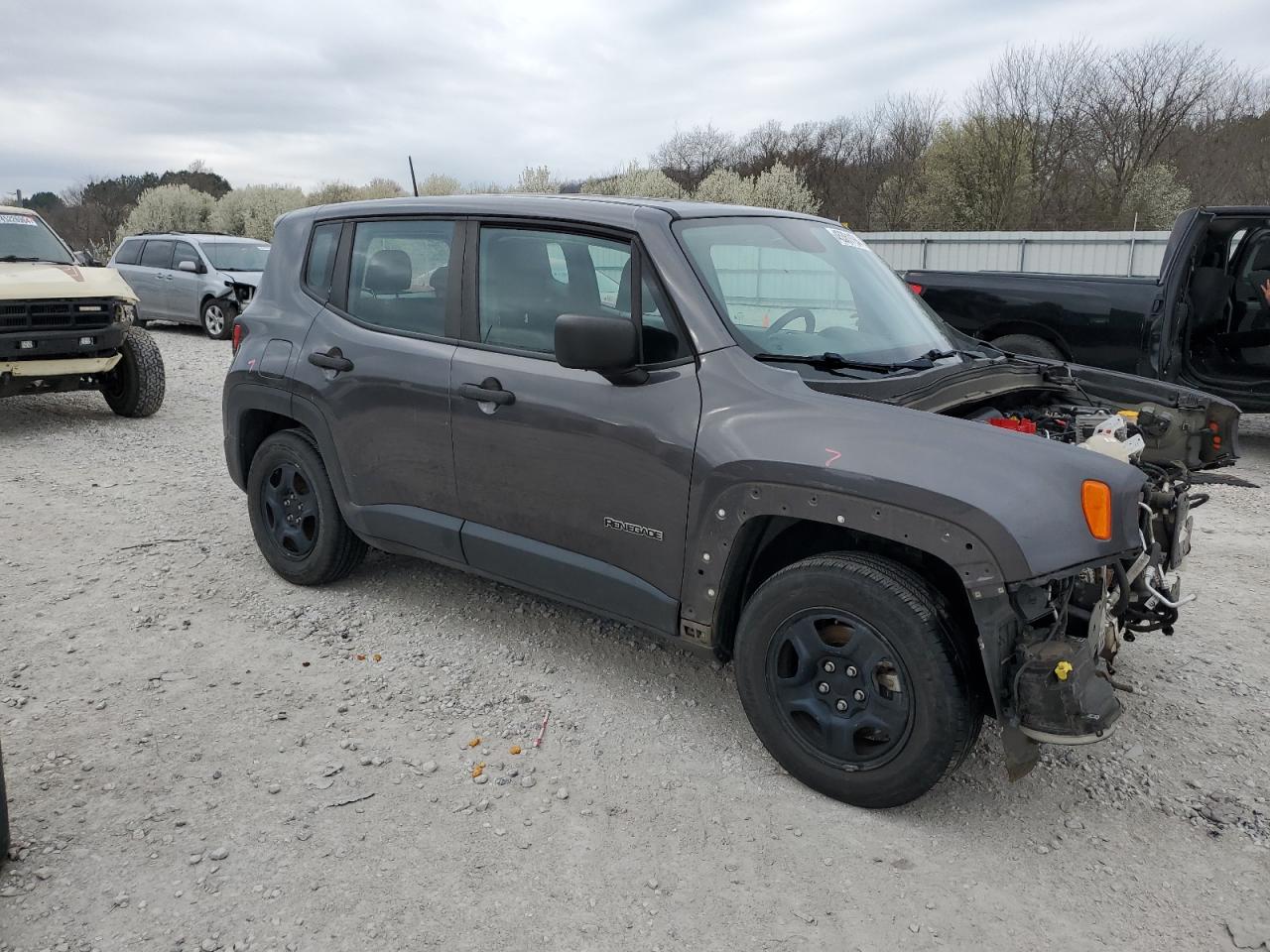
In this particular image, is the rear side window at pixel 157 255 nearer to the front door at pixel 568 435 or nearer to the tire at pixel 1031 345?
the tire at pixel 1031 345

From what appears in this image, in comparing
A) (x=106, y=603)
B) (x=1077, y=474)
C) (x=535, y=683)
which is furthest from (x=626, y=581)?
(x=106, y=603)

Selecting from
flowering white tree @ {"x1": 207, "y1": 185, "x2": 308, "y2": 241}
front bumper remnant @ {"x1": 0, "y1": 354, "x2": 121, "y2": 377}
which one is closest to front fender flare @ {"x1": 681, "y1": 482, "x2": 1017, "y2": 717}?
front bumper remnant @ {"x1": 0, "y1": 354, "x2": 121, "y2": 377}

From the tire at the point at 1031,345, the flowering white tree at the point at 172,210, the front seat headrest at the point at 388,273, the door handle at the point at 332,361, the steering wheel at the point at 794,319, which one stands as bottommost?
the tire at the point at 1031,345

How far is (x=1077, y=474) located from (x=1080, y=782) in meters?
1.19

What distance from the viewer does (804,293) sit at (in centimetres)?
374

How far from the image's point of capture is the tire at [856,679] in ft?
9.16

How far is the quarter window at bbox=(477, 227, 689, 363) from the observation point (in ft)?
11.1

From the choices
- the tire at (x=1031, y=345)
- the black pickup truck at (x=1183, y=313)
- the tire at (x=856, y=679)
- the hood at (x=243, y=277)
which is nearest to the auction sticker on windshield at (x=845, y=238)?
the tire at (x=856, y=679)

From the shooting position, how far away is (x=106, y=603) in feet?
15.4

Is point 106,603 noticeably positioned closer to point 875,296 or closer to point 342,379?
point 342,379

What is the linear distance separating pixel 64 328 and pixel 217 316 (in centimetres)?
763

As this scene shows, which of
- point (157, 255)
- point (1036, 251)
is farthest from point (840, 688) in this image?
point (1036, 251)

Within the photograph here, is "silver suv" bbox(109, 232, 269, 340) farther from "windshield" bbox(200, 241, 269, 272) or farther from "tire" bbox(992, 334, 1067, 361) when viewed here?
"tire" bbox(992, 334, 1067, 361)

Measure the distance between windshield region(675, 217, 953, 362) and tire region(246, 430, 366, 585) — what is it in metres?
2.19
